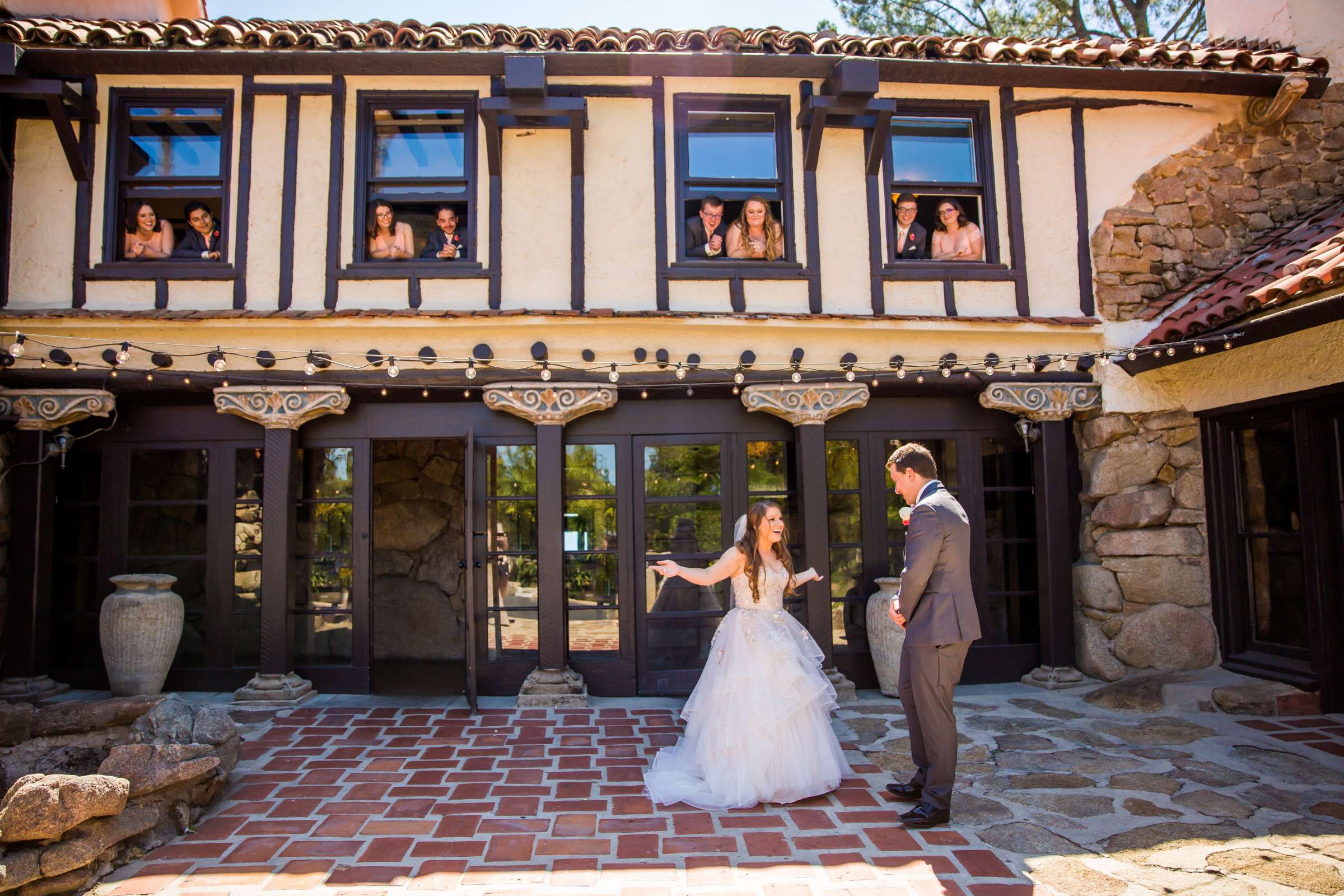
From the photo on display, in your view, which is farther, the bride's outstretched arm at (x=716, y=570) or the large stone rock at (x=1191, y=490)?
the large stone rock at (x=1191, y=490)

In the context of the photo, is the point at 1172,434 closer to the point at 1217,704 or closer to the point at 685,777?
the point at 1217,704

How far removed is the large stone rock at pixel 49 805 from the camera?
126 inches

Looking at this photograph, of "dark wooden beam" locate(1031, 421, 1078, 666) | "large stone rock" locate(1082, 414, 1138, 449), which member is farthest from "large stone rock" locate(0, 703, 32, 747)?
"large stone rock" locate(1082, 414, 1138, 449)

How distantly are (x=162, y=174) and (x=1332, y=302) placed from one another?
8.58 metres

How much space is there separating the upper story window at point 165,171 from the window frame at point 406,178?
1.06m

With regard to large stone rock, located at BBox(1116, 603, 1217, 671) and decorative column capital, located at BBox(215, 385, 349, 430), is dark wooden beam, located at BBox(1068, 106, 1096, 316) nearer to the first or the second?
large stone rock, located at BBox(1116, 603, 1217, 671)

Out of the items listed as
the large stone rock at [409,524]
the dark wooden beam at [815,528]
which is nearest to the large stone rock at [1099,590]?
the dark wooden beam at [815,528]

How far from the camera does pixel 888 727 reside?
5527 millimetres

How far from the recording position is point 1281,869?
11.0ft

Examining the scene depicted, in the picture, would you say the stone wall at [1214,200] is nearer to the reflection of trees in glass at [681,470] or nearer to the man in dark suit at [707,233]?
the man in dark suit at [707,233]

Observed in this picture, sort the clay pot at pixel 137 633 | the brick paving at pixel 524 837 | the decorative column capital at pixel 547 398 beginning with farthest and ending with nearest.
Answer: the decorative column capital at pixel 547 398
the clay pot at pixel 137 633
the brick paving at pixel 524 837

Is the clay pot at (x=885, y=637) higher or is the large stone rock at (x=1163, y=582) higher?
the large stone rock at (x=1163, y=582)

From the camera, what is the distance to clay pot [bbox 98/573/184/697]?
19.6 feet

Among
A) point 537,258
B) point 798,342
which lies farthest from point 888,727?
point 537,258
